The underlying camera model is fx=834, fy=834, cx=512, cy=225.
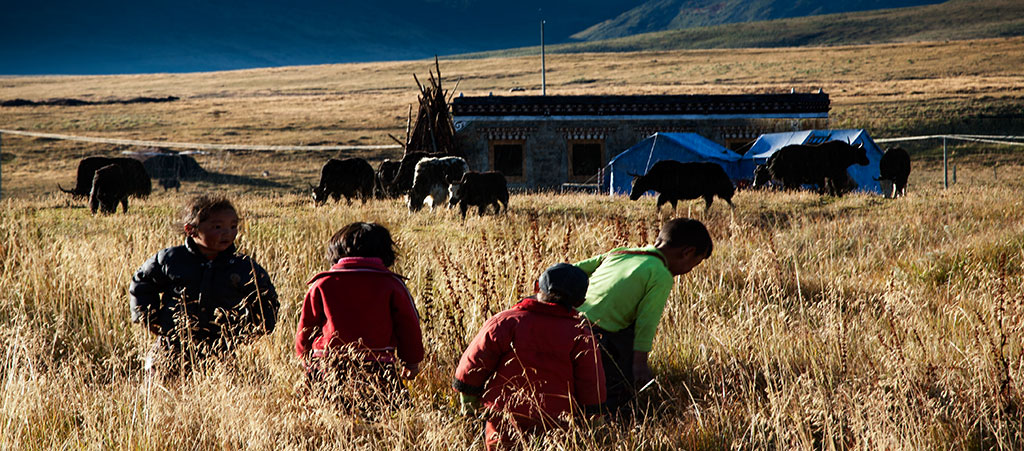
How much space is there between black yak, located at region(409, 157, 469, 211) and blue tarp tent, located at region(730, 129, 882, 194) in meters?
10.1

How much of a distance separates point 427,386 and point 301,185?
27784mm

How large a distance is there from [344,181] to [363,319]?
12.6 m

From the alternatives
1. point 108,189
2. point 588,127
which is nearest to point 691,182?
point 108,189

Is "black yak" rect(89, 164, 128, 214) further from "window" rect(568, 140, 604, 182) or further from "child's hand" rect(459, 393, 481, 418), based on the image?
"window" rect(568, 140, 604, 182)

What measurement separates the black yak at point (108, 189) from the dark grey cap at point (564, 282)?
11.5 m

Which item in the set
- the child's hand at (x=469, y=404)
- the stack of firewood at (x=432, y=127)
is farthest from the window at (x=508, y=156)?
the child's hand at (x=469, y=404)

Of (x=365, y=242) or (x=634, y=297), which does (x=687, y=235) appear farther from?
(x=365, y=242)

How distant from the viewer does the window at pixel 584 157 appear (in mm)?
25531

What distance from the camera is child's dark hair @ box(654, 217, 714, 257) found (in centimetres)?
422

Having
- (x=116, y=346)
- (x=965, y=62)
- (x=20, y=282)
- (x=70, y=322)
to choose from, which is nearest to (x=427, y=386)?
(x=116, y=346)

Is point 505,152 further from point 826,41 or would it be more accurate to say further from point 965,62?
point 826,41

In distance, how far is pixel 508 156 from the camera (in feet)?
83.7

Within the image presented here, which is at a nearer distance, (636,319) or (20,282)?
(636,319)

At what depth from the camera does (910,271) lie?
6605 mm
